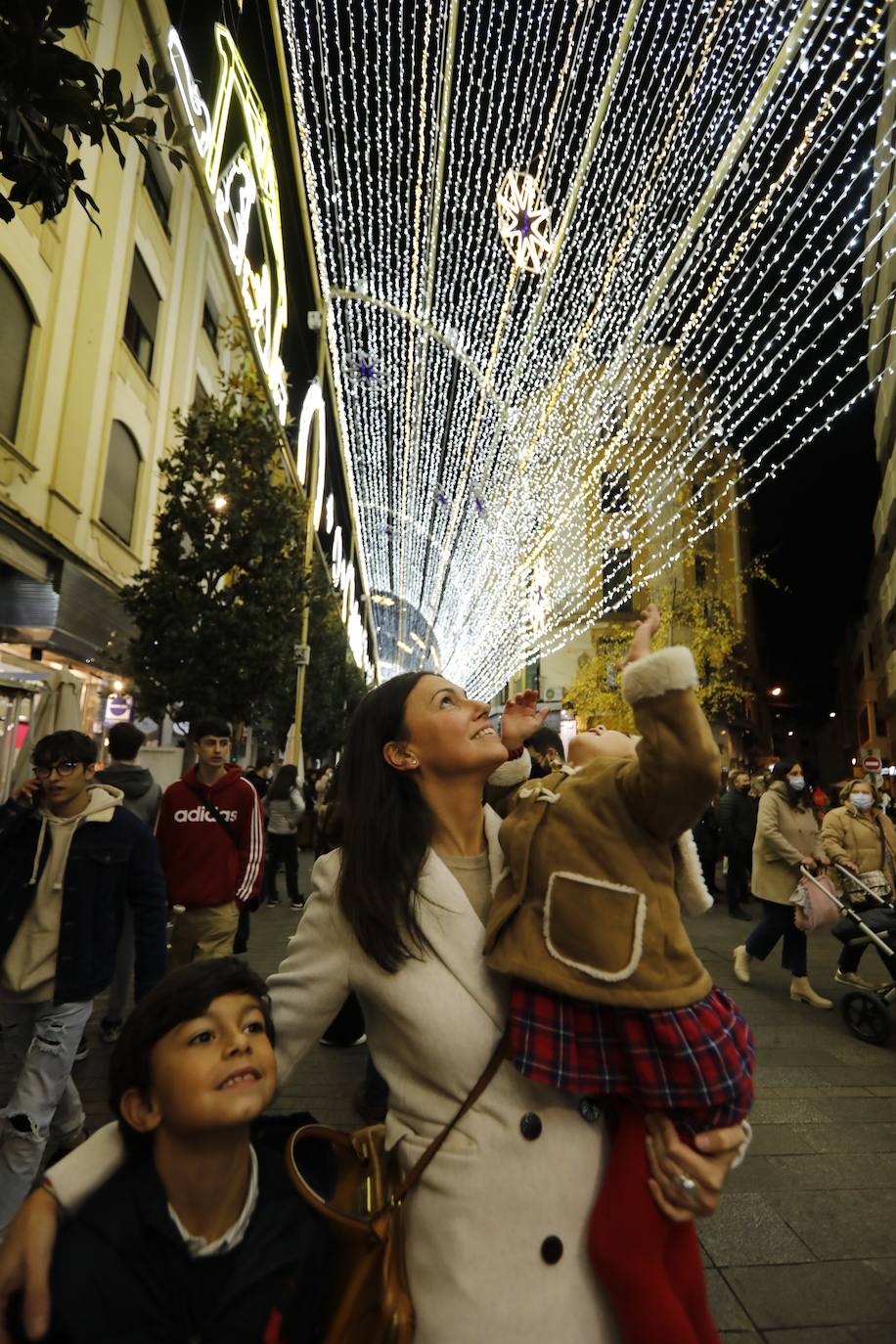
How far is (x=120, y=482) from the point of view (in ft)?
42.6

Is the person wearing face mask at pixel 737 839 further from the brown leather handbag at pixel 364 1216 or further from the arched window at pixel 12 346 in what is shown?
the arched window at pixel 12 346

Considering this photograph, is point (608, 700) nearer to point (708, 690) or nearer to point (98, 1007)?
point (708, 690)

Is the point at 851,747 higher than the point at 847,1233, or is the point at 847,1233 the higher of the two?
the point at 851,747

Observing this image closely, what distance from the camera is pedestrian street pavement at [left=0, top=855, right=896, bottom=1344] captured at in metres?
2.45

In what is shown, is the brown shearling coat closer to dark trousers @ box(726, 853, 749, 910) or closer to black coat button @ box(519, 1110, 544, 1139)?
black coat button @ box(519, 1110, 544, 1139)

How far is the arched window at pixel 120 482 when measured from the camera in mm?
12445

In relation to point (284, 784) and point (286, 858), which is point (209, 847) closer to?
point (284, 784)

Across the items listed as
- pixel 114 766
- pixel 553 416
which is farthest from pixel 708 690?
pixel 114 766

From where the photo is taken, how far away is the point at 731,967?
717 centimetres

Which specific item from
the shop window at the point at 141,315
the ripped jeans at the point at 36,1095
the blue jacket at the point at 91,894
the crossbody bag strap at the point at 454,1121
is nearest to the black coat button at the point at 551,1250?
the crossbody bag strap at the point at 454,1121

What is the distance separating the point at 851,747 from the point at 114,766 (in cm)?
6131

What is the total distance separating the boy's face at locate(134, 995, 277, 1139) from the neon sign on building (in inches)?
497

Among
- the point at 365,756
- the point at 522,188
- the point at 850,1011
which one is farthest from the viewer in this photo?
the point at 522,188

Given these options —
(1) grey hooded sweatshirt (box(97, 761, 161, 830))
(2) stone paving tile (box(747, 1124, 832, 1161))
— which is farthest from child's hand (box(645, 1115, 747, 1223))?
(1) grey hooded sweatshirt (box(97, 761, 161, 830))
